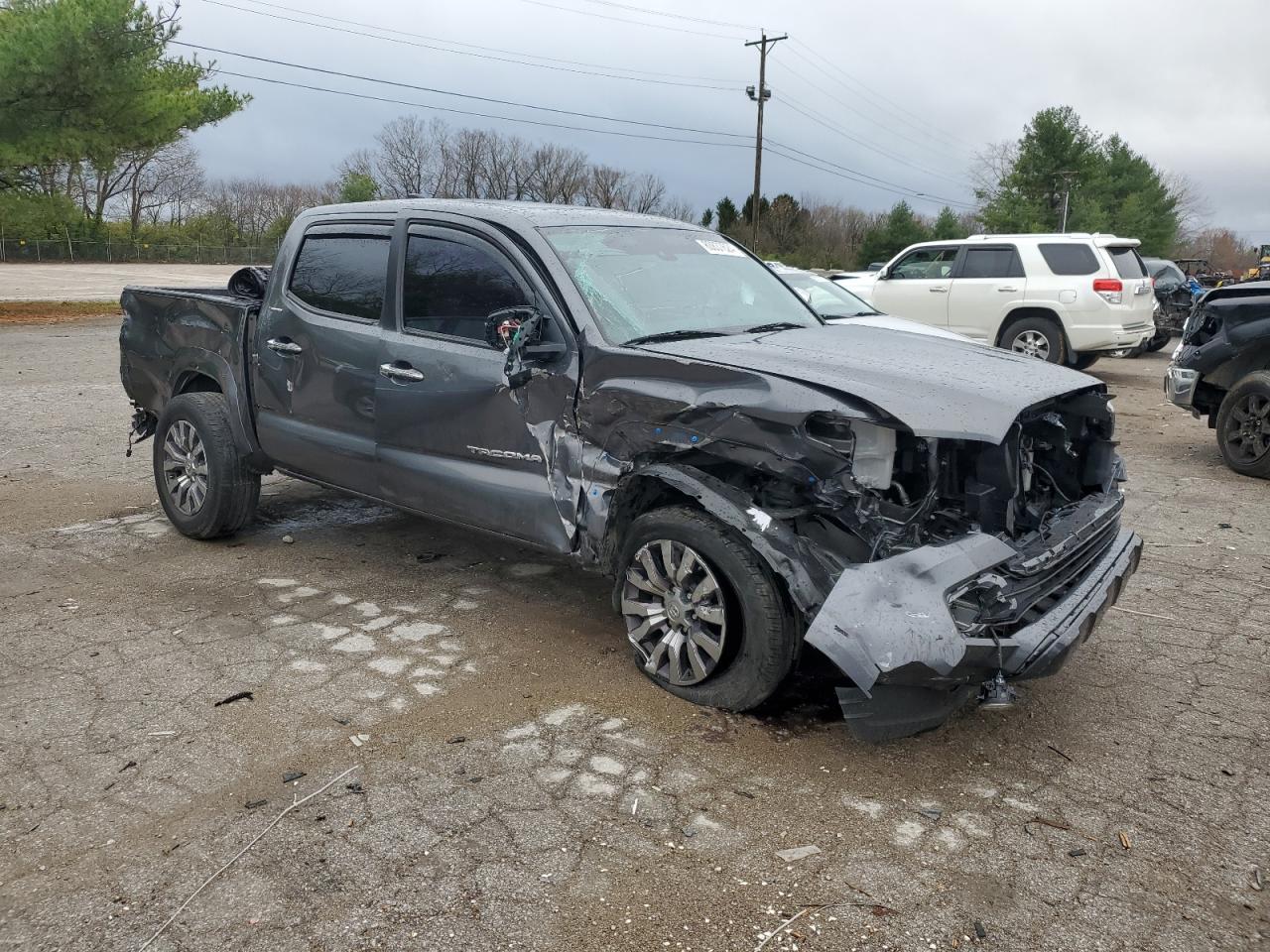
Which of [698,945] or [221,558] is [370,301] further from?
[698,945]

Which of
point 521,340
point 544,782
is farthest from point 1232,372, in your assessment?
point 544,782

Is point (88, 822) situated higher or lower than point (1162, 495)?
lower

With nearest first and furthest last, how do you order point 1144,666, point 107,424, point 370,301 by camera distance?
point 1144,666 → point 370,301 → point 107,424

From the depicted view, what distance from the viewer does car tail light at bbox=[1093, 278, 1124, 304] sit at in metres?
12.6

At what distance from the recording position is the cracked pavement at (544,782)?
8.69 ft

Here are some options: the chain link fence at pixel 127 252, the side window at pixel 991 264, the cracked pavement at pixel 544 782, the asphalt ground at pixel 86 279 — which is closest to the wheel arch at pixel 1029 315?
the side window at pixel 991 264

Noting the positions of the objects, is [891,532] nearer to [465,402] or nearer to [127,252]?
[465,402]

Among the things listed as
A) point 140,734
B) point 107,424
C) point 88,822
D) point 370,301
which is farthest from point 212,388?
point 107,424

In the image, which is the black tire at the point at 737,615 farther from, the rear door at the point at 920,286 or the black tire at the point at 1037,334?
the rear door at the point at 920,286

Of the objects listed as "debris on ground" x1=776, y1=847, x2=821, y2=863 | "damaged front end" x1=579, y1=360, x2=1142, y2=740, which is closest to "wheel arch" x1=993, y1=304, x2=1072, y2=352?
"damaged front end" x1=579, y1=360, x2=1142, y2=740

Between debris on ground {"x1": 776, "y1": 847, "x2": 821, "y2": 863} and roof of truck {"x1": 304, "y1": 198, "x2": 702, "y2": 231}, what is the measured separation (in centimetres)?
275

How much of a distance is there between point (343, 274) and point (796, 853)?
3531 millimetres

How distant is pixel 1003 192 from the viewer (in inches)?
2174

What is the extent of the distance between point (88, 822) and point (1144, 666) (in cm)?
400
